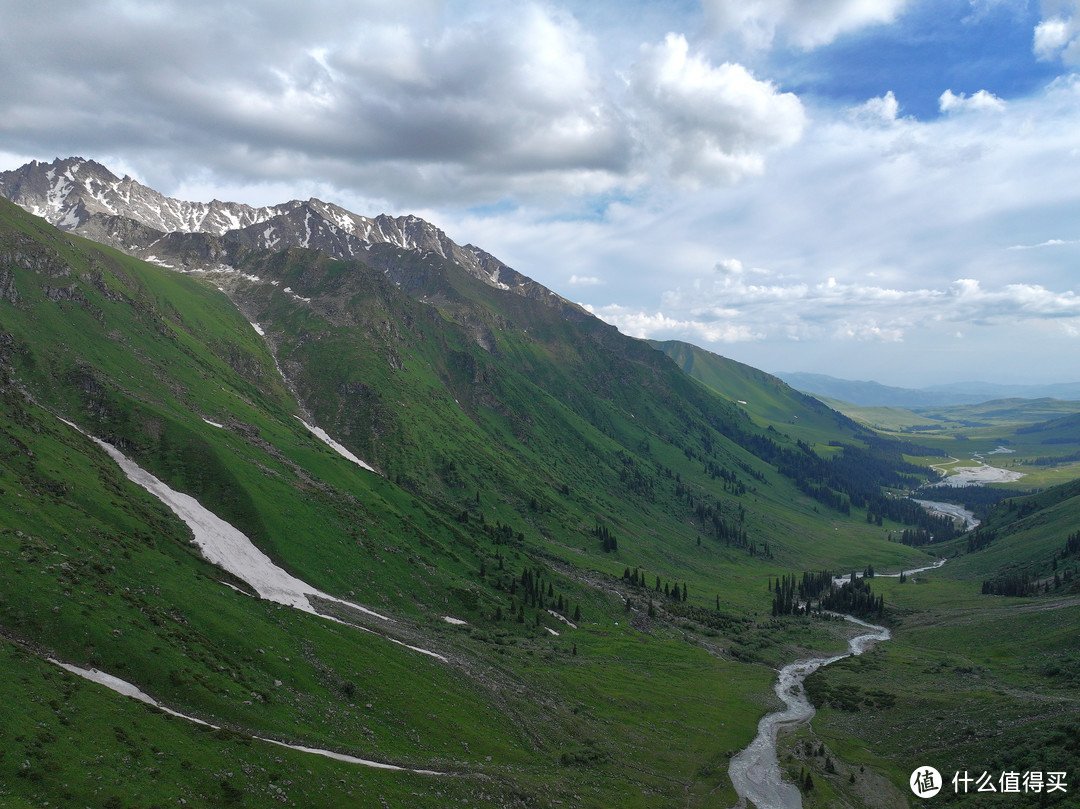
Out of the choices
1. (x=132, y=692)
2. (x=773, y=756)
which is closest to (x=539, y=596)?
(x=773, y=756)

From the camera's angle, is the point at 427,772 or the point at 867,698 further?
the point at 867,698

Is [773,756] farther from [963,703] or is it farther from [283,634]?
[283,634]

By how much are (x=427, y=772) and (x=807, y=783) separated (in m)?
53.5

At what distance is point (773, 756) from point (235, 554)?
102m

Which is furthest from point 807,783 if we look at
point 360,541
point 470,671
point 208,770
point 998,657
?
point 360,541

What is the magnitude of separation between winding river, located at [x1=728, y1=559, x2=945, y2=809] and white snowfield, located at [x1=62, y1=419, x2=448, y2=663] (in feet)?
157

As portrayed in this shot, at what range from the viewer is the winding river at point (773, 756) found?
76375 millimetres

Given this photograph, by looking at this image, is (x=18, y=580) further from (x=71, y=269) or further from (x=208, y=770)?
(x=71, y=269)

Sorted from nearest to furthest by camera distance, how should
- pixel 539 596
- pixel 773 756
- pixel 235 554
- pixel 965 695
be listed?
1. pixel 773 756
2. pixel 965 695
3. pixel 235 554
4. pixel 539 596

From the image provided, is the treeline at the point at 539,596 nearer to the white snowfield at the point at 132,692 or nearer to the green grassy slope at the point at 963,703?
the green grassy slope at the point at 963,703

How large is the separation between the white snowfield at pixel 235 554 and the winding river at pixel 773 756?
47.9 meters

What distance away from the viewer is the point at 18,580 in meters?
59.0

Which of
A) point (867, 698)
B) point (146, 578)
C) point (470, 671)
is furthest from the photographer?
point (867, 698)

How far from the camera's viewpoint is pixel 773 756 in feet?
296
